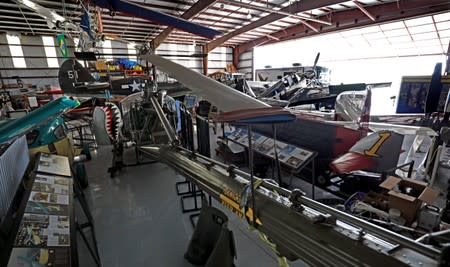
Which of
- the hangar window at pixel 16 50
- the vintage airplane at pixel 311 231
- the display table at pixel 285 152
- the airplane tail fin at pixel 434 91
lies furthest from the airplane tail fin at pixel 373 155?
the hangar window at pixel 16 50

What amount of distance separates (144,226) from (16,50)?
56.5 feet

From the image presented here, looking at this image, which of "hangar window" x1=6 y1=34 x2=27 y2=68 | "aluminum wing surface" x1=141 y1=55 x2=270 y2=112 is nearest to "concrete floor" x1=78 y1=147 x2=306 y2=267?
"aluminum wing surface" x1=141 y1=55 x2=270 y2=112

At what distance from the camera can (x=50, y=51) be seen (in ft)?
47.3

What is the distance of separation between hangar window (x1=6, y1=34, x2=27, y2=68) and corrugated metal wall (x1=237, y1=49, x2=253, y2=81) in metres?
15.4

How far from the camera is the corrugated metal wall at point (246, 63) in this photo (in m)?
19.0

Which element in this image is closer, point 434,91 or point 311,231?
point 311,231

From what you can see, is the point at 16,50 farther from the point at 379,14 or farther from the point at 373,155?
the point at 379,14

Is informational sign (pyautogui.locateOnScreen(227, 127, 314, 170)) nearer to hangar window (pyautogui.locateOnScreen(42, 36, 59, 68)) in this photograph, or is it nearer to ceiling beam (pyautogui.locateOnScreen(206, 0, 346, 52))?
ceiling beam (pyautogui.locateOnScreen(206, 0, 346, 52))

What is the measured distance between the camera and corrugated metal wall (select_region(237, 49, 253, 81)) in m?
19.0

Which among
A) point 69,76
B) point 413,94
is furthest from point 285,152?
point 69,76

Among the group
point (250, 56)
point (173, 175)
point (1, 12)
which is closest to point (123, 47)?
point (1, 12)

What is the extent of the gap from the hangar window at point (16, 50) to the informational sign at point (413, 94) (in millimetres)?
19146

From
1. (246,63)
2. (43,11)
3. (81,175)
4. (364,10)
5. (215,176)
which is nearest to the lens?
(215,176)

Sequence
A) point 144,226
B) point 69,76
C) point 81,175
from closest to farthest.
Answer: point 144,226
point 81,175
point 69,76
